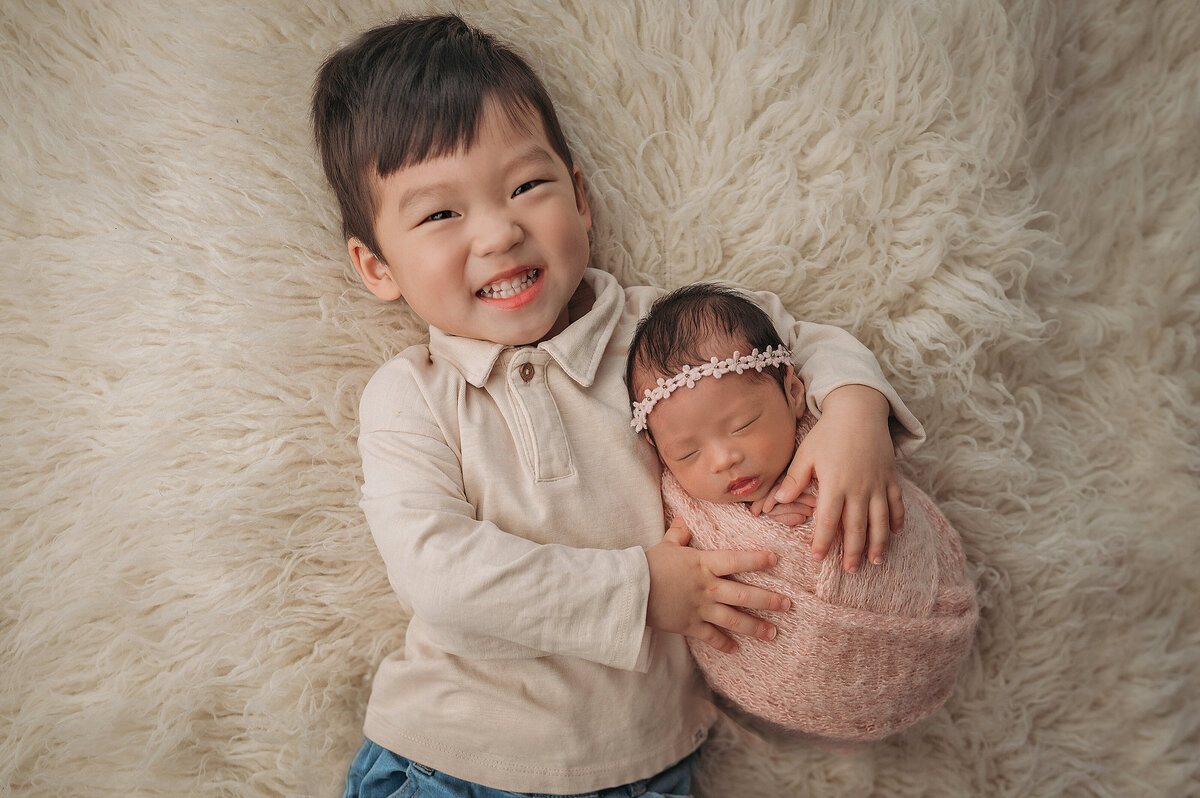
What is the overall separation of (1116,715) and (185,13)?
1933 mm

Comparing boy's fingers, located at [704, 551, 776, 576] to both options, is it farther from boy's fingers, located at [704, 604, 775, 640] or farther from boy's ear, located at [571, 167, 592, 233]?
boy's ear, located at [571, 167, 592, 233]

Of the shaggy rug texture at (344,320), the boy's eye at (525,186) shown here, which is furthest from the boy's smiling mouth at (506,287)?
the shaggy rug texture at (344,320)

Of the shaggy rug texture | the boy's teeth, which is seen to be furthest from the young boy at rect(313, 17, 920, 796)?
the shaggy rug texture

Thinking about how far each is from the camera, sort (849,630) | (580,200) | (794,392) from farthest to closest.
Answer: (580,200) → (794,392) → (849,630)

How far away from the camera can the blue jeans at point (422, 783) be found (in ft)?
3.89

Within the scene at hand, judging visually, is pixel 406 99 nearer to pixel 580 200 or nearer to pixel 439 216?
pixel 439 216

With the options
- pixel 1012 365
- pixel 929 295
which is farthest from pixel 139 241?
pixel 1012 365

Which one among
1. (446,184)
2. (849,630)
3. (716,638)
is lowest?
(716,638)

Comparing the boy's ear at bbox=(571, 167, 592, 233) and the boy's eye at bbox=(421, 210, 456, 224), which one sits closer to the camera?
the boy's eye at bbox=(421, 210, 456, 224)

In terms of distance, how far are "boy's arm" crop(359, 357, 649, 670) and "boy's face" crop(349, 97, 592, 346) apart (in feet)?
0.84

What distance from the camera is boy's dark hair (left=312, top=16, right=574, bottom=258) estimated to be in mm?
1153

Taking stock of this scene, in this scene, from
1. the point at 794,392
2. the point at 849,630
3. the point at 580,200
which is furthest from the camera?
the point at 580,200

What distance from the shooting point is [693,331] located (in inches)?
44.6

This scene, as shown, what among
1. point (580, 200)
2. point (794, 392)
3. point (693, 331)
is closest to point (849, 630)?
point (794, 392)
